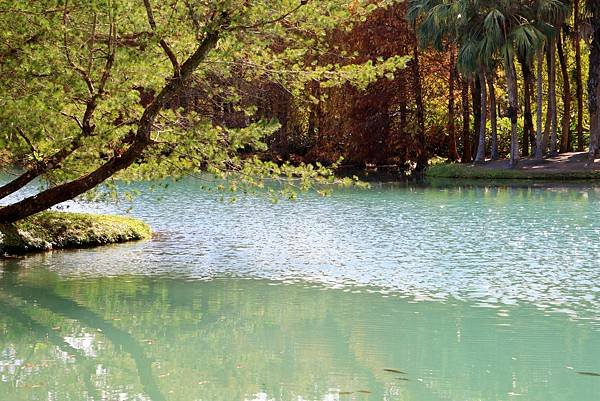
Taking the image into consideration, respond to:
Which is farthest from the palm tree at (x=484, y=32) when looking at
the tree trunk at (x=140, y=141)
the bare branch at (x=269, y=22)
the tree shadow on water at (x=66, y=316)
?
the tree shadow on water at (x=66, y=316)

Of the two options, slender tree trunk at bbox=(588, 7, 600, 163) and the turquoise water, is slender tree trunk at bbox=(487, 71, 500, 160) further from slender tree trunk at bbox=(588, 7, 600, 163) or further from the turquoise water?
the turquoise water

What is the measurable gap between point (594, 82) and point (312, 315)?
1137 inches

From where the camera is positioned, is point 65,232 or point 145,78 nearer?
point 145,78

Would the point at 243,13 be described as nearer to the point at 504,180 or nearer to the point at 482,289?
the point at 482,289

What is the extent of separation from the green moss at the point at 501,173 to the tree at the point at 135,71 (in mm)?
24463

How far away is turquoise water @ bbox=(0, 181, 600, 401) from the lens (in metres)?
8.11

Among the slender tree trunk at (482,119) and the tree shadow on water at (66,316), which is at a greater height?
the slender tree trunk at (482,119)

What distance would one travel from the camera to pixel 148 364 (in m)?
8.82

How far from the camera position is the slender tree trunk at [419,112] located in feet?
142

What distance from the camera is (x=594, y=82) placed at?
36688mm

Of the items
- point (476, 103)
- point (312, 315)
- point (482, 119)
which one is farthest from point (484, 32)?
point (312, 315)

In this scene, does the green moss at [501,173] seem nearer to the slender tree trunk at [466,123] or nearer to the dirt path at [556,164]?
the dirt path at [556,164]

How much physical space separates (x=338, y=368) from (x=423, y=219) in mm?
13574

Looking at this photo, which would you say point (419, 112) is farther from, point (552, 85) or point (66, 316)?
point (66, 316)
